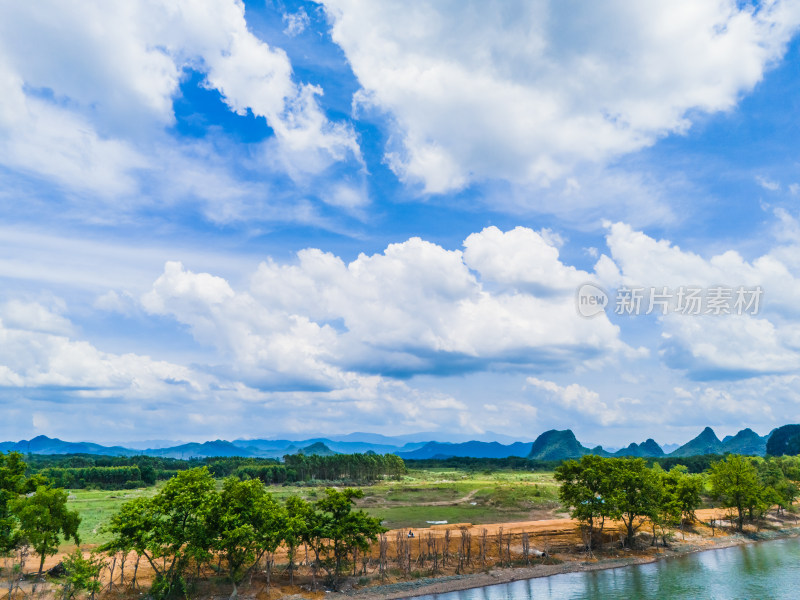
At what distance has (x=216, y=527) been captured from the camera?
144ft

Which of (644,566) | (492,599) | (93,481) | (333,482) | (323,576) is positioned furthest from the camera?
(333,482)

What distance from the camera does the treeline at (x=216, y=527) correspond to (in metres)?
41.7

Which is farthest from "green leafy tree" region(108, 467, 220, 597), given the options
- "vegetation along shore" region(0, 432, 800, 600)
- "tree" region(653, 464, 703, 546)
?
"tree" region(653, 464, 703, 546)

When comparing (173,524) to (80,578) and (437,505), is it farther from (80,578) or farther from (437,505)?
(437,505)

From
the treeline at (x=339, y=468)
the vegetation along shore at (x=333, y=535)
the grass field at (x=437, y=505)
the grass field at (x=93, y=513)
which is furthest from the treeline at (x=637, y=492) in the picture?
the treeline at (x=339, y=468)

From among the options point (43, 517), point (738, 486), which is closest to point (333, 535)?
point (43, 517)

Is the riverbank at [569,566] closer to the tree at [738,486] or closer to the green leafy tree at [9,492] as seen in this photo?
the tree at [738,486]

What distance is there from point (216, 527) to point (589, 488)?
1876 inches

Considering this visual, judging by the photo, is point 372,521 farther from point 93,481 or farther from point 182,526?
point 93,481

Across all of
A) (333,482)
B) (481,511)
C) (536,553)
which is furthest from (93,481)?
(536,553)

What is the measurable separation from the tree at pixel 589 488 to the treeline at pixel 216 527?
1167 inches

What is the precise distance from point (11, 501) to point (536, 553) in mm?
56639

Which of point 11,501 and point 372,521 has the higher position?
point 11,501

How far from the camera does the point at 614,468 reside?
66688 millimetres
